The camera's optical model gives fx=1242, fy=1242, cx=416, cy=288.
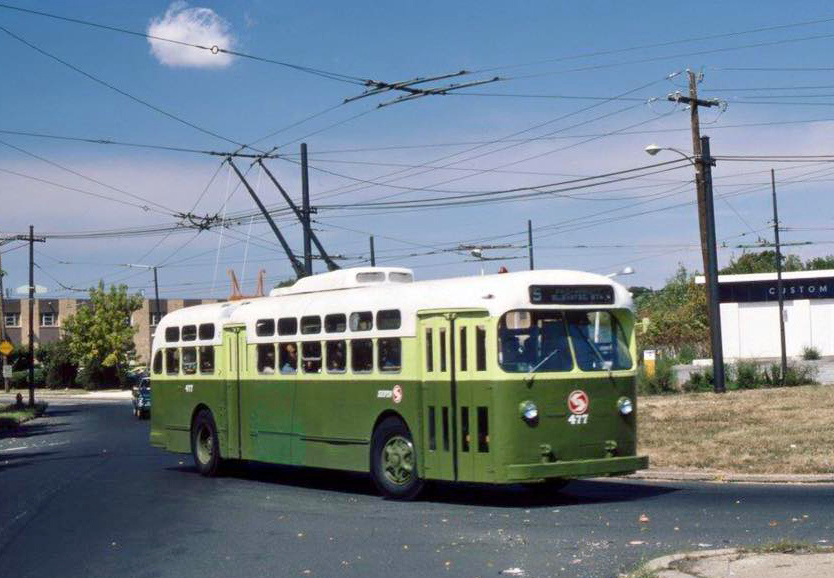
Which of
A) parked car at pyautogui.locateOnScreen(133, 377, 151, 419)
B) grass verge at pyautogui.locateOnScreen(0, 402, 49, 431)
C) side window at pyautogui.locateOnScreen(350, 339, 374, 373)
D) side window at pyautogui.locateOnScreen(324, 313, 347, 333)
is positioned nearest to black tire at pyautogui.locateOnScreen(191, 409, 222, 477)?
side window at pyautogui.locateOnScreen(324, 313, 347, 333)

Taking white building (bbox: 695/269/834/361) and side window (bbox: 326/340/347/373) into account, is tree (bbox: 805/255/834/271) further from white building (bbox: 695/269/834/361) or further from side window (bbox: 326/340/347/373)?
side window (bbox: 326/340/347/373)

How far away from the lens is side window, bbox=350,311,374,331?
1630 centimetres

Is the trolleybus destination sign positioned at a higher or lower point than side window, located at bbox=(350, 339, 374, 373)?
higher

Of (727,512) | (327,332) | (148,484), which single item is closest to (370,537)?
(727,512)

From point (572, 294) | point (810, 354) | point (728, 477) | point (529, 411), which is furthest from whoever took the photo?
point (810, 354)

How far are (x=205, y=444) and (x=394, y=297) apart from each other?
6.08 metres

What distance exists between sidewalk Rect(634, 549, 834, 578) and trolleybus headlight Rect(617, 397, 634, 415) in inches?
192

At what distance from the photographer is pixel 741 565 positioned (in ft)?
30.8

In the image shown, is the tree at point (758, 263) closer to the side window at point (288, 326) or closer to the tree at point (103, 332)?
the tree at point (103, 332)

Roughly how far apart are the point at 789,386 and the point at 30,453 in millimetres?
18761

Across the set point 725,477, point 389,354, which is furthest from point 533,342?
point 725,477

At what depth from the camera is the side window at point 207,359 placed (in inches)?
797

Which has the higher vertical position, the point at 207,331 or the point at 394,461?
the point at 207,331

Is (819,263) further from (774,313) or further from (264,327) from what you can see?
(264,327)
